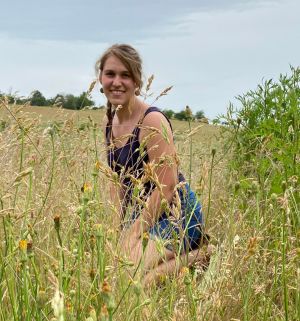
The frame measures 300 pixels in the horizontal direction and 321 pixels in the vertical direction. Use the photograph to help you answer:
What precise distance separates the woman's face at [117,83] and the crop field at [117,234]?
0.22 m

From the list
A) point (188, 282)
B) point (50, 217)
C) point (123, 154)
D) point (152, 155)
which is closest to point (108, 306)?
point (188, 282)

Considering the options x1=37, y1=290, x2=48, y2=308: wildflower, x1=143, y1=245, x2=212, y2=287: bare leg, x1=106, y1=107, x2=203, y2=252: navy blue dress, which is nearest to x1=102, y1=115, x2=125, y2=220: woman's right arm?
x1=106, y1=107, x2=203, y2=252: navy blue dress

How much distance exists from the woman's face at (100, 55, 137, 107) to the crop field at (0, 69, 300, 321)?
220 mm

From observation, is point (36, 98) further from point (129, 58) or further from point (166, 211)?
point (166, 211)

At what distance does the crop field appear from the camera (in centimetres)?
165

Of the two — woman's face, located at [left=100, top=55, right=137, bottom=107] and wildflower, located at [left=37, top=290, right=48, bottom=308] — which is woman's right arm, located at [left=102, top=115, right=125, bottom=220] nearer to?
woman's face, located at [left=100, top=55, right=137, bottom=107]

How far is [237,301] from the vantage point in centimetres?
227

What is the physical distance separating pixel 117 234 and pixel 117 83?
130cm

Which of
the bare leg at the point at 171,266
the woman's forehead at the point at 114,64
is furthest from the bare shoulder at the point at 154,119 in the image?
the bare leg at the point at 171,266

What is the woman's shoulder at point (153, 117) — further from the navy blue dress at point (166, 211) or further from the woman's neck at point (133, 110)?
the woman's neck at point (133, 110)

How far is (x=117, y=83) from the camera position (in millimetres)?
3707

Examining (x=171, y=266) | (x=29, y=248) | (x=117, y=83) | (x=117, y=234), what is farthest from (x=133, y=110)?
(x=29, y=248)

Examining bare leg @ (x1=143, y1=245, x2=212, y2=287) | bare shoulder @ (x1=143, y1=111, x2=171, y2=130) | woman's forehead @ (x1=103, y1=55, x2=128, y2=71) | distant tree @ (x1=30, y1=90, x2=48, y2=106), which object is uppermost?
woman's forehead @ (x1=103, y1=55, x2=128, y2=71)

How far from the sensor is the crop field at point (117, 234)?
5.41 feet
